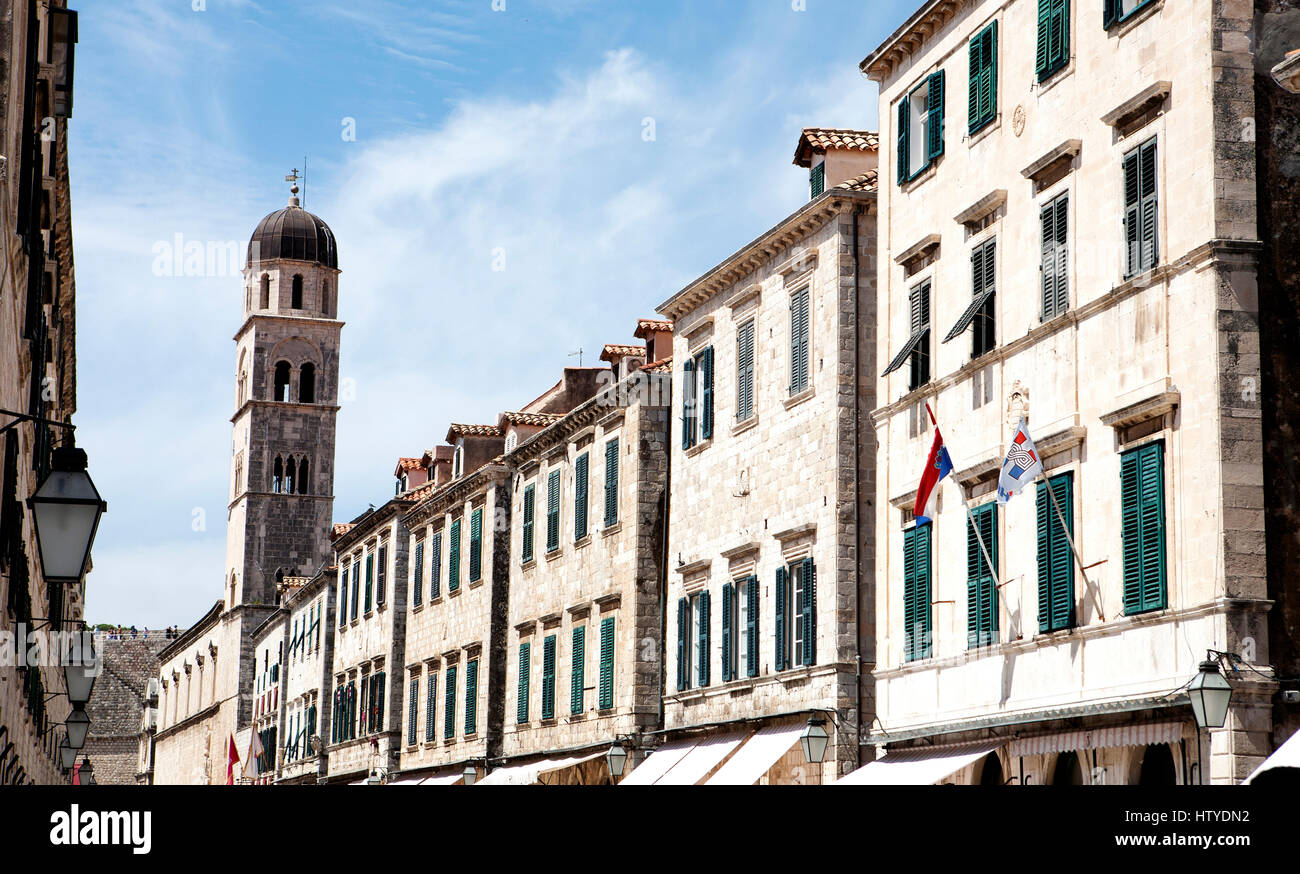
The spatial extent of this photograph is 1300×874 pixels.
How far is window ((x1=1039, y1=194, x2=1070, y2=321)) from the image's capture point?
2162 cm

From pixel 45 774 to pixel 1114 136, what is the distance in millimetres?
30356

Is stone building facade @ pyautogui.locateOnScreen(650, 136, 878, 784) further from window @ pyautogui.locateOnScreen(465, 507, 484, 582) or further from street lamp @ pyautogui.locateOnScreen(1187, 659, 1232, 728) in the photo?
window @ pyautogui.locateOnScreen(465, 507, 484, 582)

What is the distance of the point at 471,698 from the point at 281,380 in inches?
1793

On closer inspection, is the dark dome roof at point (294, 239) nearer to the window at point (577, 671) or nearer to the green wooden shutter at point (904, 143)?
the window at point (577, 671)

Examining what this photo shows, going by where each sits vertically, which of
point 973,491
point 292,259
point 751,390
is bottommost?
point 973,491

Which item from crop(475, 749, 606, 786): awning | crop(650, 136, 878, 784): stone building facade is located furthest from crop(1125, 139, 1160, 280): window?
crop(475, 749, 606, 786): awning

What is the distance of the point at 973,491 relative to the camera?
23562 mm

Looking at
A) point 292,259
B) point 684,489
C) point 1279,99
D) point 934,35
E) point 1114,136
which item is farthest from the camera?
point 292,259

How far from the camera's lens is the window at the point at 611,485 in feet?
120

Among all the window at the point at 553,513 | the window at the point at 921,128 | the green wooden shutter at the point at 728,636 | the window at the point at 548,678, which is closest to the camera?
the window at the point at 921,128

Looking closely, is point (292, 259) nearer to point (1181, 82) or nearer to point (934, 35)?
point (934, 35)

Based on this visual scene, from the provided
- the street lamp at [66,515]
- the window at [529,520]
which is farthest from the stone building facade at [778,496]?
the street lamp at [66,515]

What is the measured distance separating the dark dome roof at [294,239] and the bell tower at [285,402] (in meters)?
0.05
